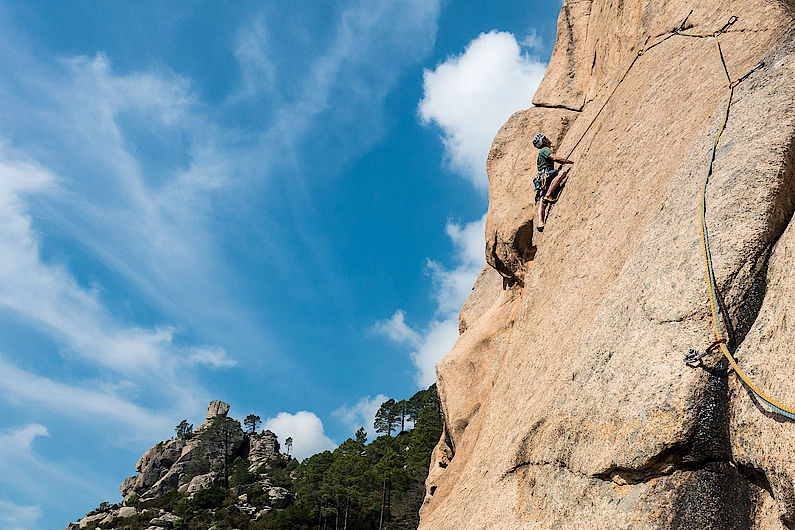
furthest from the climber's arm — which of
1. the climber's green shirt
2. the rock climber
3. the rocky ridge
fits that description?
the rocky ridge

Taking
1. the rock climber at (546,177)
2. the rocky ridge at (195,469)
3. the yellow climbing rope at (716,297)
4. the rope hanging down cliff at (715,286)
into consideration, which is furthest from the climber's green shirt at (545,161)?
the rocky ridge at (195,469)

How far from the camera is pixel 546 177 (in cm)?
1105

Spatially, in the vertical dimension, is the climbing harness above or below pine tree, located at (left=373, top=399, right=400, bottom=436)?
below

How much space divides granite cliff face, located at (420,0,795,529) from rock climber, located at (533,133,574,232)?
390mm

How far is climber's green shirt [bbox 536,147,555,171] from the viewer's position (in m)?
11.1

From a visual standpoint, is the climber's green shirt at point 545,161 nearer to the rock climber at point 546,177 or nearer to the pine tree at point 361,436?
the rock climber at point 546,177

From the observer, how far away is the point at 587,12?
14836 millimetres

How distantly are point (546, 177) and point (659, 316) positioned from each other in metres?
5.84

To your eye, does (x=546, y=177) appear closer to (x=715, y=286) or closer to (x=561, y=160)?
(x=561, y=160)

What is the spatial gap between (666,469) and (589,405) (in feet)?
3.48

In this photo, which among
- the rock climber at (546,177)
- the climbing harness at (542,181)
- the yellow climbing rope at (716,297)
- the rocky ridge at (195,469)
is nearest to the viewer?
the yellow climbing rope at (716,297)

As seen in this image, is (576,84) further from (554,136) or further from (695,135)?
(695,135)

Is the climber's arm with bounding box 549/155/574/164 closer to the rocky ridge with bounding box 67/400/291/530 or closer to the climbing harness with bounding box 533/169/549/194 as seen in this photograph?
the climbing harness with bounding box 533/169/549/194

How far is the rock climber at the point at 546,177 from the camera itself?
1083 cm
